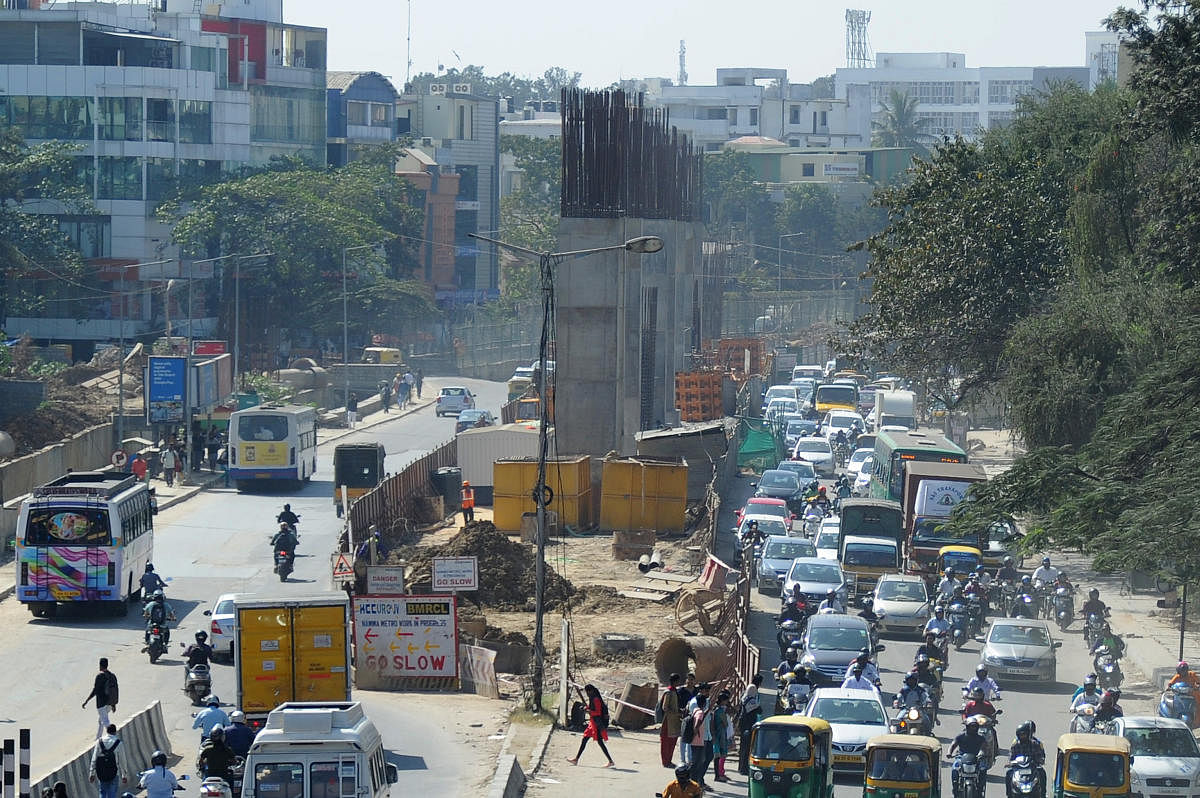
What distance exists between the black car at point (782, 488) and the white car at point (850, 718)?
1051 inches

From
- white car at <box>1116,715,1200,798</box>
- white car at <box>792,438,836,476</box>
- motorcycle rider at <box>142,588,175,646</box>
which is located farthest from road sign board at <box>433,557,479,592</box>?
white car at <box>792,438,836,476</box>

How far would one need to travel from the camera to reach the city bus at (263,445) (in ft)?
168

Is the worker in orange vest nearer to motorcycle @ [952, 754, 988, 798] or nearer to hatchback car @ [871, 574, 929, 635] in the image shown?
hatchback car @ [871, 574, 929, 635]

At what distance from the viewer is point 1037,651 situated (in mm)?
29953

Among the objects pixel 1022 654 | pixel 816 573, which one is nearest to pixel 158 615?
pixel 816 573

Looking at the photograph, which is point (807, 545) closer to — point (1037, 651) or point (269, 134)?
point (1037, 651)

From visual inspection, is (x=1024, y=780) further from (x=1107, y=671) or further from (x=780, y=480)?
(x=780, y=480)

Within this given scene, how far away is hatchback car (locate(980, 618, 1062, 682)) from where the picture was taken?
29.8m

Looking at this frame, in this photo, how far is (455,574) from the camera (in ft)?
93.8

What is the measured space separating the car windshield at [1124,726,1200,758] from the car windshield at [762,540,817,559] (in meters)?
17.2

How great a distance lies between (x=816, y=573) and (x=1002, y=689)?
6.23 meters

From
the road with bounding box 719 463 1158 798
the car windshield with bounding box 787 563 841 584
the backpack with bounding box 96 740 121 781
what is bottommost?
the road with bounding box 719 463 1158 798

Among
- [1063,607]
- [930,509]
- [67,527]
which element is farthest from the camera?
[930,509]

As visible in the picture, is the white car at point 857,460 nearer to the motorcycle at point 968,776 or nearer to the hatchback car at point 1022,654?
the hatchback car at point 1022,654
